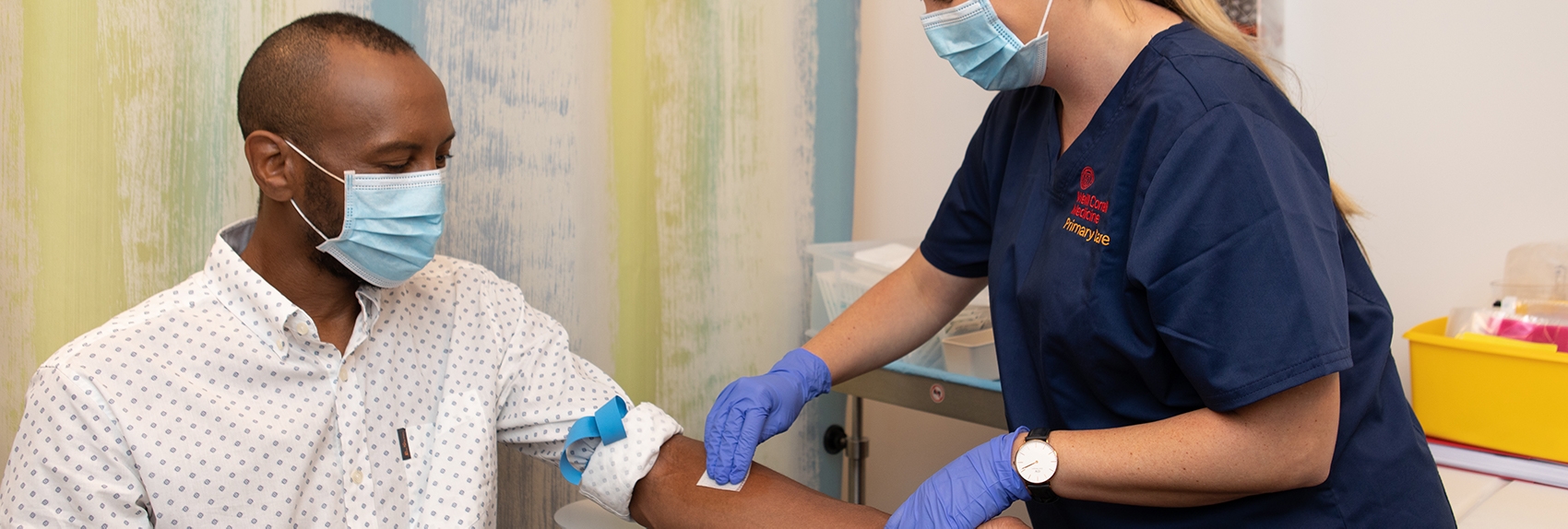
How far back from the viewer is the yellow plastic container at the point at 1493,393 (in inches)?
51.7

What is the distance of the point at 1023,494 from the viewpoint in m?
1.01

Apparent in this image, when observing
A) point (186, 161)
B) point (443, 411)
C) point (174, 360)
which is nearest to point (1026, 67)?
point (443, 411)

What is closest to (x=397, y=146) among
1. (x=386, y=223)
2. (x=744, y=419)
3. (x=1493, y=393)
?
(x=386, y=223)

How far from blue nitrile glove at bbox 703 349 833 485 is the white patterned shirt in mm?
108

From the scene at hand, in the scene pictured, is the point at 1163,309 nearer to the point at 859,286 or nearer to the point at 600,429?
the point at 600,429

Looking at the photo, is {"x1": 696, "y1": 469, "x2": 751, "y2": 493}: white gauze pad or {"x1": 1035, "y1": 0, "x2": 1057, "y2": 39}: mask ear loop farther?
{"x1": 696, "y1": 469, "x2": 751, "y2": 493}: white gauze pad

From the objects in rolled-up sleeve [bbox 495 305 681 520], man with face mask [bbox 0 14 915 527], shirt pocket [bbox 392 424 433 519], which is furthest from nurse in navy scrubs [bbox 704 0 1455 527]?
shirt pocket [bbox 392 424 433 519]

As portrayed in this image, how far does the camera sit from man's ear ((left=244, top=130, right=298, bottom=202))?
44.4 inches

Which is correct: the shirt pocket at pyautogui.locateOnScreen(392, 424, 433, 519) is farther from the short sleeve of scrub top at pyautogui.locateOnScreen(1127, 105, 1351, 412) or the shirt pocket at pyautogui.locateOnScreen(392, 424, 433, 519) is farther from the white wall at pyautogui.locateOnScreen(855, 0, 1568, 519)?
the white wall at pyautogui.locateOnScreen(855, 0, 1568, 519)

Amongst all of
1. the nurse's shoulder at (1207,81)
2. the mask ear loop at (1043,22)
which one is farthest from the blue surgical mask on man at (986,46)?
the nurse's shoulder at (1207,81)

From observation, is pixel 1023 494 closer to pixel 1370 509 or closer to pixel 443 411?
pixel 1370 509

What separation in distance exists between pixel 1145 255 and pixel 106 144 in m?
1.27

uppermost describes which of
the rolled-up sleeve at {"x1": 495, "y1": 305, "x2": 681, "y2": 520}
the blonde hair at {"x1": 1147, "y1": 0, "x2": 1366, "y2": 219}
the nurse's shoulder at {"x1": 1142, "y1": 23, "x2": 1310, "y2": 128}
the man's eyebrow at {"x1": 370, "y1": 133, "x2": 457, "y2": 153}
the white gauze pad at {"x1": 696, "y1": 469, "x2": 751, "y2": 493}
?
the blonde hair at {"x1": 1147, "y1": 0, "x2": 1366, "y2": 219}

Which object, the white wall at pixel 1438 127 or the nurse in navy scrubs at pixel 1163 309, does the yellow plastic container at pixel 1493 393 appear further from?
the nurse in navy scrubs at pixel 1163 309
